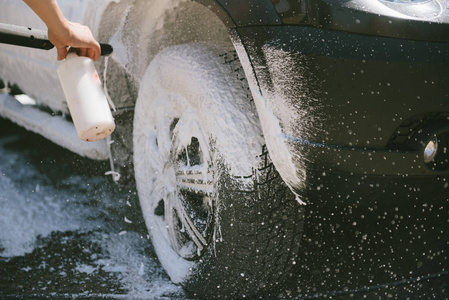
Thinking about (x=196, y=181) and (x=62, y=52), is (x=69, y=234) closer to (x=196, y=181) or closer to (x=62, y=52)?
(x=196, y=181)

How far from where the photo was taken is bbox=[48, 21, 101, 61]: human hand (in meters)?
1.64

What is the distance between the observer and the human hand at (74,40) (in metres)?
1.64

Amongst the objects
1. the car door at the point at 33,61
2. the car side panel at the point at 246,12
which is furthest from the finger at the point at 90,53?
the car door at the point at 33,61

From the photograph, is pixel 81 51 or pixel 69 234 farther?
pixel 69 234

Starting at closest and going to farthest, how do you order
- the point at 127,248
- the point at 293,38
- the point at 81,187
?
1. the point at 293,38
2. the point at 127,248
3. the point at 81,187

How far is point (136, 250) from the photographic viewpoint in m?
2.54

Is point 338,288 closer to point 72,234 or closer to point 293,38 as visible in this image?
point 293,38

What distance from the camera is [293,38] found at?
58.5 inches

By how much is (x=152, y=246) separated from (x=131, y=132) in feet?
1.77

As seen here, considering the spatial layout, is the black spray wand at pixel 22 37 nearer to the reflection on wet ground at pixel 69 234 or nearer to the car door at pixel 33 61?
the car door at pixel 33 61

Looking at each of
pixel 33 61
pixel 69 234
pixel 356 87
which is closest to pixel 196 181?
pixel 356 87

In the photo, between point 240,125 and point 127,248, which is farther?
point 127,248

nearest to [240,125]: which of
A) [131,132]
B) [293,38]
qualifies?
[293,38]

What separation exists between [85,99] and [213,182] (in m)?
0.48
